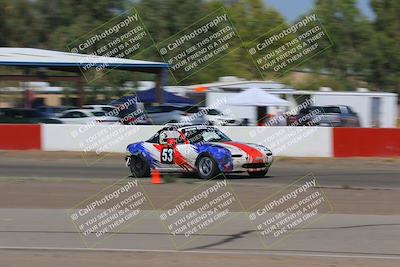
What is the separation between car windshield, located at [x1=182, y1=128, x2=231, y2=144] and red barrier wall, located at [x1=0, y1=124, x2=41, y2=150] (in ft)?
32.1

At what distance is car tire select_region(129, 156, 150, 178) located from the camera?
17.7 metres

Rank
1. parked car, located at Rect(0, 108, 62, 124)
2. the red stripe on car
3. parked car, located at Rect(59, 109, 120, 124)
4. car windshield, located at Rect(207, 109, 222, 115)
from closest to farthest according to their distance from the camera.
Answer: the red stripe on car, parked car, located at Rect(59, 109, 120, 124), parked car, located at Rect(0, 108, 62, 124), car windshield, located at Rect(207, 109, 222, 115)

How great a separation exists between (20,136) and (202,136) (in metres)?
10.5

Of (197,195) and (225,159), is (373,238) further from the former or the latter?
(225,159)

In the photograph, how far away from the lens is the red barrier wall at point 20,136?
83.9 feet

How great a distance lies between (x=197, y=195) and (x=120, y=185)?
7.94 ft

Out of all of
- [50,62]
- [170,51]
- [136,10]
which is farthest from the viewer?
[136,10]

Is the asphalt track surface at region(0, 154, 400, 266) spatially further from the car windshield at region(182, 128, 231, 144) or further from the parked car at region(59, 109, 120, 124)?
the parked car at region(59, 109, 120, 124)

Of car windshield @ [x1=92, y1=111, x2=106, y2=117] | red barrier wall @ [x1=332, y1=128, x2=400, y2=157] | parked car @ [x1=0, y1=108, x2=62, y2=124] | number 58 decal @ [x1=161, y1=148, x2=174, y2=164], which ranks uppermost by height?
parked car @ [x1=0, y1=108, x2=62, y2=124]

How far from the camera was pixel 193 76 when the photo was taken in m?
58.4

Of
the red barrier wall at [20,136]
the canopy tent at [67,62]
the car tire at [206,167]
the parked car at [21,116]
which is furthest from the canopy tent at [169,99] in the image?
the car tire at [206,167]

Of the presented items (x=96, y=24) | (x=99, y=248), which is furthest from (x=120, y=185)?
(x=96, y=24)

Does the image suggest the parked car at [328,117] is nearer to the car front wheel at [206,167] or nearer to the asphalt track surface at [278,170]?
the asphalt track surface at [278,170]

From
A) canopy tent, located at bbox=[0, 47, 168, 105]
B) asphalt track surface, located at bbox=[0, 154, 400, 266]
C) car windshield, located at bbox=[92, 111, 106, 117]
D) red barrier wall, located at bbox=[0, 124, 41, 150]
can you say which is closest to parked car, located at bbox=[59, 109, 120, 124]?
car windshield, located at bbox=[92, 111, 106, 117]
